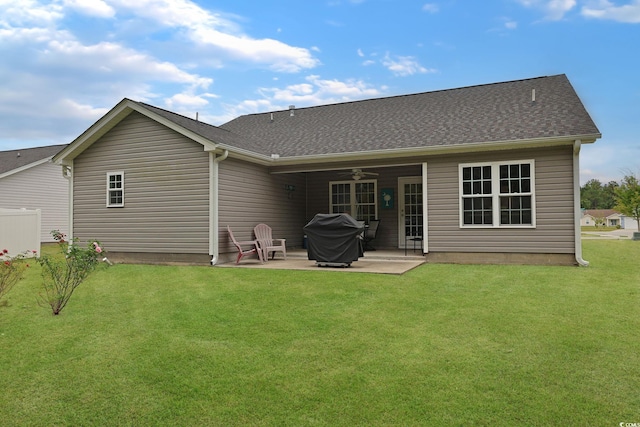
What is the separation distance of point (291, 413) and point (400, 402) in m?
0.74

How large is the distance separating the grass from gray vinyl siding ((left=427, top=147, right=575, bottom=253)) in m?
2.53

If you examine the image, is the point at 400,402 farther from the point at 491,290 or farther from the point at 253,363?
the point at 491,290

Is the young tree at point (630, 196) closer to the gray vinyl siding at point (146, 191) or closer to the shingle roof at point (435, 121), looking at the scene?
the shingle roof at point (435, 121)

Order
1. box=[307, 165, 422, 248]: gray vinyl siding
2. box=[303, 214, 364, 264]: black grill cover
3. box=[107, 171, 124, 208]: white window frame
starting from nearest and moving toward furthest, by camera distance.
Answer: box=[303, 214, 364, 264]: black grill cover
box=[107, 171, 124, 208]: white window frame
box=[307, 165, 422, 248]: gray vinyl siding

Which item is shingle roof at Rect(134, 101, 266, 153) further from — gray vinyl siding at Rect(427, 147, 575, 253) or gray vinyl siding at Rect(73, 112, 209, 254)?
gray vinyl siding at Rect(427, 147, 575, 253)

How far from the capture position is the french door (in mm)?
12391

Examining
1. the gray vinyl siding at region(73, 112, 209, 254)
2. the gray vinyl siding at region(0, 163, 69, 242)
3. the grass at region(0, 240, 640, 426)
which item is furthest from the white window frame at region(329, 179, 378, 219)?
the gray vinyl siding at region(0, 163, 69, 242)

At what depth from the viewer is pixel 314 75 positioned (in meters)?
16.3

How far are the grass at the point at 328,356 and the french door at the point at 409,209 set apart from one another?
586 centimetres

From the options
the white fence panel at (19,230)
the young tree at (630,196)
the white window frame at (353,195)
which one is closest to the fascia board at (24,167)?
the white fence panel at (19,230)

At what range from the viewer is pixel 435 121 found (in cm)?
1113

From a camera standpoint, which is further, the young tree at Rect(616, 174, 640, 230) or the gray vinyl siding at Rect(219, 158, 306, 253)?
the young tree at Rect(616, 174, 640, 230)

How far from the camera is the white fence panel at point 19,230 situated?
12.3m

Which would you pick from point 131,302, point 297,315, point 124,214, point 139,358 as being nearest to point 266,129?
point 124,214
